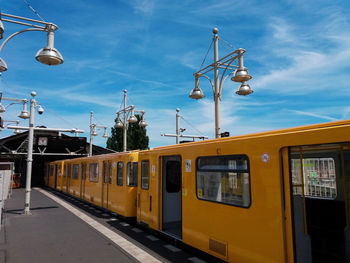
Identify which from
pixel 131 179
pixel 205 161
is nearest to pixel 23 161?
pixel 131 179

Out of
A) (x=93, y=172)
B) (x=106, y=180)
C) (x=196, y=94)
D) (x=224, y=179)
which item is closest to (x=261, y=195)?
(x=224, y=179)

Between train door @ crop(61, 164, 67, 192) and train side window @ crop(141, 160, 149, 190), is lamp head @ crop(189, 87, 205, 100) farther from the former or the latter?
train door @ crop(61, 164, 67, 192)

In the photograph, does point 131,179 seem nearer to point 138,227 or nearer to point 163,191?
point 138,227

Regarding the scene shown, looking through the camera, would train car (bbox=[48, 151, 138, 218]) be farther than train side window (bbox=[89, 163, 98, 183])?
No

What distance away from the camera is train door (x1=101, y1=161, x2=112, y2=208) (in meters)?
11.0

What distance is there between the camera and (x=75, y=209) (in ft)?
39.9

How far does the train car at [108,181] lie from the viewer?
933 cm

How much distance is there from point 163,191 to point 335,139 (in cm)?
468

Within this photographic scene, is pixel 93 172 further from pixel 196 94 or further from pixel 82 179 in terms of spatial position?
pixel 196 94

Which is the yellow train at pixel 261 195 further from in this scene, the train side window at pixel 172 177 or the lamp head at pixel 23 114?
the lamp head at pixel 23 114

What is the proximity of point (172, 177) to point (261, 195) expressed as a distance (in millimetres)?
3643

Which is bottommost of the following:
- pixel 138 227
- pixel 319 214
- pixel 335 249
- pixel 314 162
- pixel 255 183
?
pixel 138 227

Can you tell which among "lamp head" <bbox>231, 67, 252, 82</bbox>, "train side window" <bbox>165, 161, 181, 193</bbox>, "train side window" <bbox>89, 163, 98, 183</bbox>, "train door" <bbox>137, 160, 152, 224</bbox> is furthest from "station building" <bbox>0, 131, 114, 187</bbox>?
"lamp head" <bbox>231, 67, 252, 82</bbox>

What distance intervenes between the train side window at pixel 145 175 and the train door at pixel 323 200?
4204 millimetres
